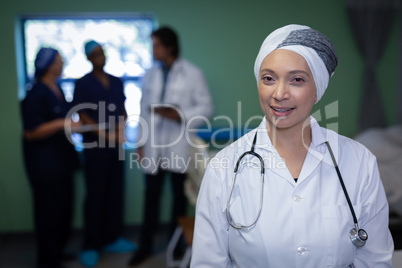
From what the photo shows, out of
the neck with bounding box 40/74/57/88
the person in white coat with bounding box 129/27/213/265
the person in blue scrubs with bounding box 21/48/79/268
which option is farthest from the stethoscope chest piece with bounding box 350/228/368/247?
the neck with bounding box 40/74/57/88

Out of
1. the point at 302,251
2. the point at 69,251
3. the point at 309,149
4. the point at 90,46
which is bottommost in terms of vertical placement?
the point at 69,251

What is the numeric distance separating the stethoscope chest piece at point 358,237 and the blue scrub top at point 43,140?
1.86 meters

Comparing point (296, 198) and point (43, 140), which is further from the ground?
point (296, 198)

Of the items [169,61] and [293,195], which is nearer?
[293,195]

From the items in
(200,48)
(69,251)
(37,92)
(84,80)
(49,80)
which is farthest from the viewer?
(200,48)

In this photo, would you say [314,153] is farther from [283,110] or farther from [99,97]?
[99,97]

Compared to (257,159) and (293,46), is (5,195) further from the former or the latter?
(293,46)

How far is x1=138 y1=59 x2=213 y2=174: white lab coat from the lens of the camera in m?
2.46

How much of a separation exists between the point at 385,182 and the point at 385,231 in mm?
1413

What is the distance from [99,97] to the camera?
2.53 metres

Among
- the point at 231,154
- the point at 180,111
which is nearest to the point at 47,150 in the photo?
the point at 180,111

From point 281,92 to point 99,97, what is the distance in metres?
1.79

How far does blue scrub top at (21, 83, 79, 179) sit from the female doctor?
1.55m

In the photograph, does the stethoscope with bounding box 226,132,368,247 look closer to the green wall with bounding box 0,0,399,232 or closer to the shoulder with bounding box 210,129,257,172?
the shoulder with bounding box 210,129,257,172
